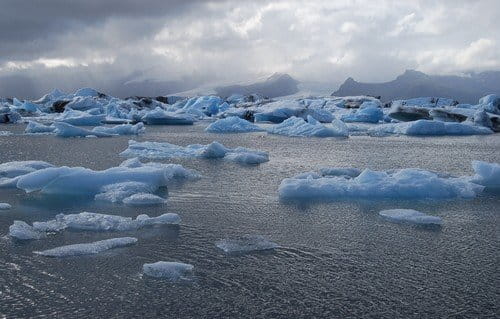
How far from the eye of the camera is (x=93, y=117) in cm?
3303

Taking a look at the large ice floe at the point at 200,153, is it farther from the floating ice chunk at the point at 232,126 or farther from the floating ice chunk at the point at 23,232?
the floating ice chunk at the point at 232,126

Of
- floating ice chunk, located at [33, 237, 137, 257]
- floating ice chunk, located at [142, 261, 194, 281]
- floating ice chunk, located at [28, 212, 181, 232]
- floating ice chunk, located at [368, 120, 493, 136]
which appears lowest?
floating ice chunk, located at [368, 120, 493, 136]

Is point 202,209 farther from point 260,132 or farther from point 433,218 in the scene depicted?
point 260,132

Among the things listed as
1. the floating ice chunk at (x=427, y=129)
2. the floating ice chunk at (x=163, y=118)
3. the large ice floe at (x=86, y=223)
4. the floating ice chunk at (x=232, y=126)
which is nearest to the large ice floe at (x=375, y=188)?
the large ice floe at (x=86, y=223)

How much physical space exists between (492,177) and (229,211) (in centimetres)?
590

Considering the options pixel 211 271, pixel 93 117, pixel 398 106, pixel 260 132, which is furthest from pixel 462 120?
pixel 211 271

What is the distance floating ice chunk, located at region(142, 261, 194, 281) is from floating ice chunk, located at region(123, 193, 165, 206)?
127 inches

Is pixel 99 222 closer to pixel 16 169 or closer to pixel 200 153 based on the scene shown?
pixel 16 169

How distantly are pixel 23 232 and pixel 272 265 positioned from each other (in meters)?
3.19

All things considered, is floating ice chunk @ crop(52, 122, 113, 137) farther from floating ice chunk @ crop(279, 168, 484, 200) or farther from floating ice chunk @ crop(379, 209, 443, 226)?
floating ice chunk @ crop(379, 209, 443, 226)

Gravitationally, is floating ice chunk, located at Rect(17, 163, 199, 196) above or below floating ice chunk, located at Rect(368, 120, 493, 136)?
above

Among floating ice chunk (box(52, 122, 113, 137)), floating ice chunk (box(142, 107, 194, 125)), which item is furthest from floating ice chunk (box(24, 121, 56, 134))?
floating ice chunk (box(142, 107, 194, 125))

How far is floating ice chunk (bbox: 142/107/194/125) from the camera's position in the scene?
3612 centimetres

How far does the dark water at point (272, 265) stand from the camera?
448 cm
